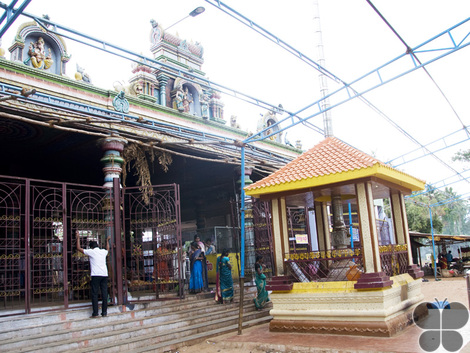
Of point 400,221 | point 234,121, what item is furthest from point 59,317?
point 234,121

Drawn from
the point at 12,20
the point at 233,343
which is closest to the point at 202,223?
the point at 233,343

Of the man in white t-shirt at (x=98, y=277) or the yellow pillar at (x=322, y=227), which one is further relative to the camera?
the yellow pillar at (x=322, y=227)

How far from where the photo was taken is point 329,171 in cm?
754

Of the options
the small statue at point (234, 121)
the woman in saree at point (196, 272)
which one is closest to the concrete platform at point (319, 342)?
the woman in saree at point (196, 272)

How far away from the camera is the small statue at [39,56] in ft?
33.9

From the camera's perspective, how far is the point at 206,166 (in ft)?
49.6

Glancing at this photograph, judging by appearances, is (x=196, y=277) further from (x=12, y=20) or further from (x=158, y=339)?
(x=12, y=20)

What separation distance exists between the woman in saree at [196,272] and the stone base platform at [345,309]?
116 inches

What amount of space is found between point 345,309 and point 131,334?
11.7 ft

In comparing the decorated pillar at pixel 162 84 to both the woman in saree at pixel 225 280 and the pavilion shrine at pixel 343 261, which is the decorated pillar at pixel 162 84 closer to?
Answer: the woman in saree at pixel 225 280

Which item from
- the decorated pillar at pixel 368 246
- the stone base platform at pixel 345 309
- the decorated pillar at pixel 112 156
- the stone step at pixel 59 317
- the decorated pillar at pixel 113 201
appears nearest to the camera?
the stone step at pixel 59 317

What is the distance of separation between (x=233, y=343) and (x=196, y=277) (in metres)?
3.53

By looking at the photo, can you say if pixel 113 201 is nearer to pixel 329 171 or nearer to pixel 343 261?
pixel 329 171

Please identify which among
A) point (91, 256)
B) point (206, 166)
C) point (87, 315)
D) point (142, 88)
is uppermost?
point (142, 88)
